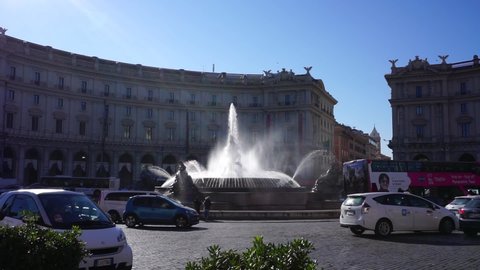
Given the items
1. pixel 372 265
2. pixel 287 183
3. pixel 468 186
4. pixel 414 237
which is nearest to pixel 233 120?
pixel 287 183

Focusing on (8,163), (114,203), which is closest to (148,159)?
(8,163)

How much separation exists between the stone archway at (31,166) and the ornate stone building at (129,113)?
0.51 feet

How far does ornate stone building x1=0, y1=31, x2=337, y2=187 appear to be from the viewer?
72.2m

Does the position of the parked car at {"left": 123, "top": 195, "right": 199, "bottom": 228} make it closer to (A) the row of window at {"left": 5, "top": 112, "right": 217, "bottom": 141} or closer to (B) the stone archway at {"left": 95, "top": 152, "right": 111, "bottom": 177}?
(A) the row of window at {"left": 5, "top": 112, "right": 217, "bottom": 141}

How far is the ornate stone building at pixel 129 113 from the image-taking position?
72.2m

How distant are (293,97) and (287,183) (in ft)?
207

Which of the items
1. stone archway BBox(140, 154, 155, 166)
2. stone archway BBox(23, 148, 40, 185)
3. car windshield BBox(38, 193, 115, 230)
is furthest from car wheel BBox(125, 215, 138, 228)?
stone archway BBox(140, 154, 155, 166)

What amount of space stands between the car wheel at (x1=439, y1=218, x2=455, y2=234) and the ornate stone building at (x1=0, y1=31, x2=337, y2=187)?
61.5 meters

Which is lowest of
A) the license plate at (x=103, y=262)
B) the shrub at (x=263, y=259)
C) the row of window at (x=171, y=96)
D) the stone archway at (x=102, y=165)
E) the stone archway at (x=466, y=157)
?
the license plate at (x=103, y=262)

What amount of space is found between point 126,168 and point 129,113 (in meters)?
10.3

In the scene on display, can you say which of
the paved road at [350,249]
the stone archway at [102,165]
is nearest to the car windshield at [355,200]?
the paved road at [350,249]

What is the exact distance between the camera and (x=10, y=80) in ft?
230

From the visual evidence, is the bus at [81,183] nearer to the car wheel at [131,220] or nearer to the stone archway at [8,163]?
the stone archway at [8,163]

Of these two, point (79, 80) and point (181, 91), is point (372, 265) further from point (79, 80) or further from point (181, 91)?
point (181, 91)
